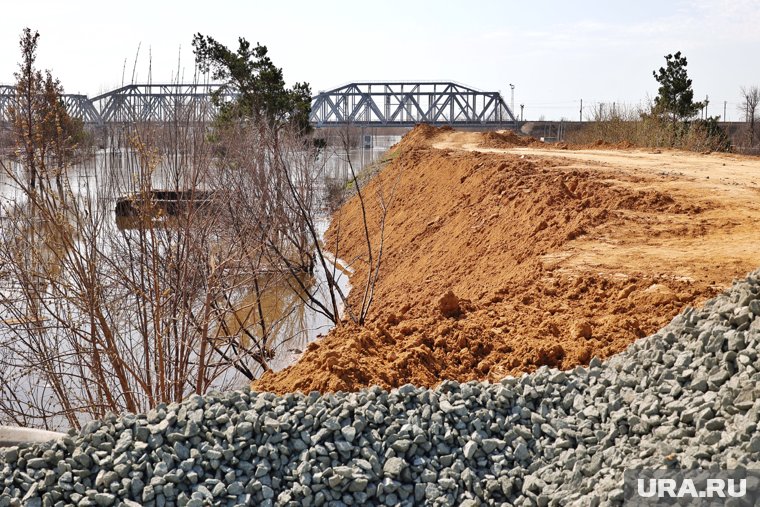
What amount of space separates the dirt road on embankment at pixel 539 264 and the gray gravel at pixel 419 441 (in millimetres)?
872

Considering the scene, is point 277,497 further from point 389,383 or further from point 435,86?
point 435,86

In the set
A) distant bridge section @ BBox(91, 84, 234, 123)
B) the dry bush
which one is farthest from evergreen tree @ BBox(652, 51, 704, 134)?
distant bridge section @ BBox(91, 84, 234, 123)

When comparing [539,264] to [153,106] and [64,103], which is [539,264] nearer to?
[153,106]

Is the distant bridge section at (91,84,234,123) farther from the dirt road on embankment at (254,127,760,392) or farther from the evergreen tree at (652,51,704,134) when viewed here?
the evergreen tree at (652,51,704,134)

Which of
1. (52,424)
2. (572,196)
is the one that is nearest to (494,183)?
(572,196)

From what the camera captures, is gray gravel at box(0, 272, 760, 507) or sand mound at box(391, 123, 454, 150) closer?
gray gravel at box(0, 272, 760, 507)

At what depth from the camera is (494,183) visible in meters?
17.2

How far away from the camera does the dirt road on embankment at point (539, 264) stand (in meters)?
7.41

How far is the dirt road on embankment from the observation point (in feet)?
24.3

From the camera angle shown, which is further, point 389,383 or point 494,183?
point 494,183

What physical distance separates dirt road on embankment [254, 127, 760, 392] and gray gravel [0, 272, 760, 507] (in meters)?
0.87

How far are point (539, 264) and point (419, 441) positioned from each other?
5.06 m

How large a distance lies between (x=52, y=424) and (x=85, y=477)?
454 centimetres

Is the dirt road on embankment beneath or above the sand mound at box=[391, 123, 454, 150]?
beneath
